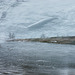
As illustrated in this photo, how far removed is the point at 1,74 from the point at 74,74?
26.7ft

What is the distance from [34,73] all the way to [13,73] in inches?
92.5

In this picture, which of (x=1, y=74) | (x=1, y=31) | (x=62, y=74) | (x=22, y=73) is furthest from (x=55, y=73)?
(x=1, y=31)

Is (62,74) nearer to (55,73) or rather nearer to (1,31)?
(55,73)

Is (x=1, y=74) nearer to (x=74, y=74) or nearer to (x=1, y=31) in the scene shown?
(x=74, y=74)

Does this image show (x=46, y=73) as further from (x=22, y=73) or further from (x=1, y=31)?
(x=1, y=31)

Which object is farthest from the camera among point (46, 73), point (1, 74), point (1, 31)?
point (1, 31)

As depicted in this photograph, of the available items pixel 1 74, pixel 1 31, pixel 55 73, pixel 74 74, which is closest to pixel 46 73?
pixel 55 73

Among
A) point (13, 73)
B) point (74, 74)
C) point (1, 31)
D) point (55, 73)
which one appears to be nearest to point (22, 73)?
point (13, 73)

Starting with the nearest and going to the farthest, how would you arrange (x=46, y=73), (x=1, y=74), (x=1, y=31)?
(x=1, y=74) → (x=46, y=73) → (x=1, y=31)

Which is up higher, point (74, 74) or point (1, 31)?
point (74, 74)

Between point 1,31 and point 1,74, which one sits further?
point 1,31

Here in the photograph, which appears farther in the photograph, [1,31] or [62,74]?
[1,31]

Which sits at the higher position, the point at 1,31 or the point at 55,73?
the point at 55,73

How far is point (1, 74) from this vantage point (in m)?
29.6
